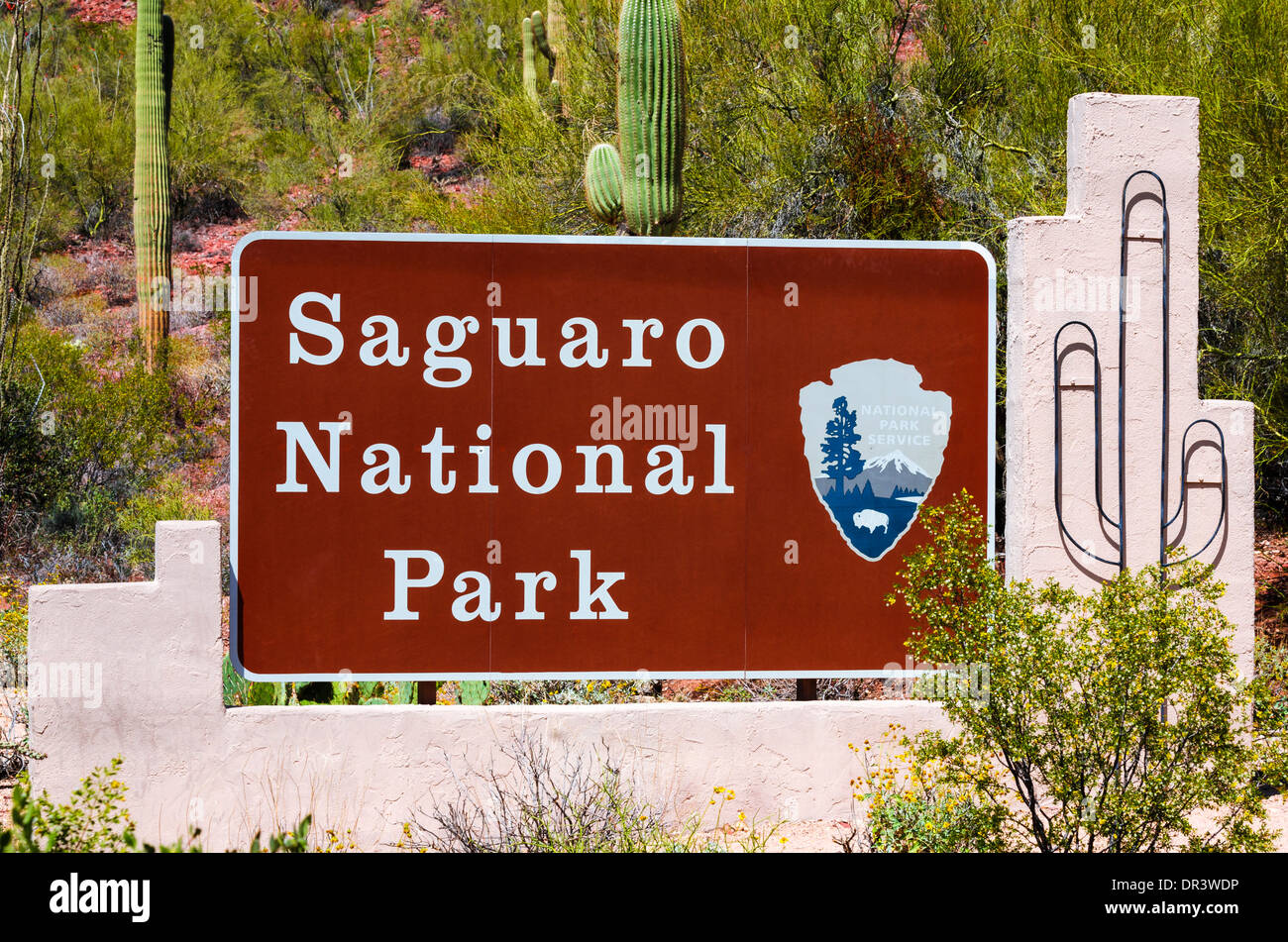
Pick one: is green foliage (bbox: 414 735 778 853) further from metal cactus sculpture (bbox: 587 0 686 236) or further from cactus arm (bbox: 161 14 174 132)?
cactus arm (bbox: 161 14 174 132)

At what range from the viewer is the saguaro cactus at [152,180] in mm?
15930

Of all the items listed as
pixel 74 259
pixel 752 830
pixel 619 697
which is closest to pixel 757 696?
pixel 619 697

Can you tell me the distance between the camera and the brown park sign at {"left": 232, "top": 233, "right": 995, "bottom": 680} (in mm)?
6324

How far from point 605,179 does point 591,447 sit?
5.35 m

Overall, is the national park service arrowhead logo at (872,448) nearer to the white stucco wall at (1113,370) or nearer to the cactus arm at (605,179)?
the white stucco wall at (1113,370)

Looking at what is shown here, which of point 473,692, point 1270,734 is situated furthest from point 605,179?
point 1270,734

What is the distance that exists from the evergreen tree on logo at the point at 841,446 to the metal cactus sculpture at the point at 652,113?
442 centimetres

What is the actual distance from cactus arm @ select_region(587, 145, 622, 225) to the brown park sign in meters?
4.77

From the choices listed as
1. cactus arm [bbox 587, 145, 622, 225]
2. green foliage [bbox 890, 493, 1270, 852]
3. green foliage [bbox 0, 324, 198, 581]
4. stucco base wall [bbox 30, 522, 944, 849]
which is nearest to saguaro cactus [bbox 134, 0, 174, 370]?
green foliage [bbox 0, 324, 198, 581]

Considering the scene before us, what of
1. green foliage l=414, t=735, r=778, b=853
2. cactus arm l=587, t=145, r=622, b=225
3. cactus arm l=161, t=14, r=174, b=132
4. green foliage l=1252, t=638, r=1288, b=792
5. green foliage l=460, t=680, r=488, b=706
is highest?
cactus arm l=161, t=14, r=174, b=132

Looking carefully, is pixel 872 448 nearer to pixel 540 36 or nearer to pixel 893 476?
pixel 893 476

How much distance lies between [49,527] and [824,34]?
399 inches

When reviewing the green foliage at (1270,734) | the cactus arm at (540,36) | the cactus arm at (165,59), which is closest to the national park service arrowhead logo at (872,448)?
the green foliage at (1270,734)

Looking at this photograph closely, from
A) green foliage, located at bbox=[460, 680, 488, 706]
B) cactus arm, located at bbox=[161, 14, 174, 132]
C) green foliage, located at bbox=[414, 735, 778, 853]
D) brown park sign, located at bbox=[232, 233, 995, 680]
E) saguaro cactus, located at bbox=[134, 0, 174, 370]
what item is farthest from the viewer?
cactus arm, located at bbox=[161, 14, 174, 132]
